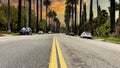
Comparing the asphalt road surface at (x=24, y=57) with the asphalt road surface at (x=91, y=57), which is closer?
the asphalt road surface at (x=24, y=57)

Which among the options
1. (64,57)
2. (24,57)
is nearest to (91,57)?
(64,57)

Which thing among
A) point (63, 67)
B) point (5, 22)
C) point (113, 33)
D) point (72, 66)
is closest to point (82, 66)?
point (72, 66)

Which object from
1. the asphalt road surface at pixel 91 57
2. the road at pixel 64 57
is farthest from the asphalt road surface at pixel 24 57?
the asphalt road surface at pixel 91 57

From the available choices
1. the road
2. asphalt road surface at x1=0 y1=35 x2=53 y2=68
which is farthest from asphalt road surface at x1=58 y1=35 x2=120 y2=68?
asphalt road surface at x1=0 y1=35 x2=53 y2=68

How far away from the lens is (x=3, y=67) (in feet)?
28.7

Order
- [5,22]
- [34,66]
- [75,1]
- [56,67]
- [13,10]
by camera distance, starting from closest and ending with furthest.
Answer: [56,67] < [34,66] < [5,22] < [13,10] < [75,1]

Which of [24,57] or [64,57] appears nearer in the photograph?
[24,57]

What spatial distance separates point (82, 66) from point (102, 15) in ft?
360

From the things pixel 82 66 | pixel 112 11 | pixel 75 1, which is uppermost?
pixel 75 1

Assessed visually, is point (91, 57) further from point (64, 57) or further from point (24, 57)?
point (24, 57)

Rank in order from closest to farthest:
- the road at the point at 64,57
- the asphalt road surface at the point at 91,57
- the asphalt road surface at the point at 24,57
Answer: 1. the asphalt road surface at the point at 24,57
2. the road at the point at 64,57
3. the asphalt road surface at the point at 91,57

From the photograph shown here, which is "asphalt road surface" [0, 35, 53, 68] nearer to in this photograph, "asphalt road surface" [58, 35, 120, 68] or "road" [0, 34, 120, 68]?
"road" [0, 34, 120, 68]

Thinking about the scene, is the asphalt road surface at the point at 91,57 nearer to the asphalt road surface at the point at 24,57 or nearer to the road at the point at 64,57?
the road at the point at 64,57

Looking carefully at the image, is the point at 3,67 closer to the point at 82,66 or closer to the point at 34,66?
the point at 34,66
